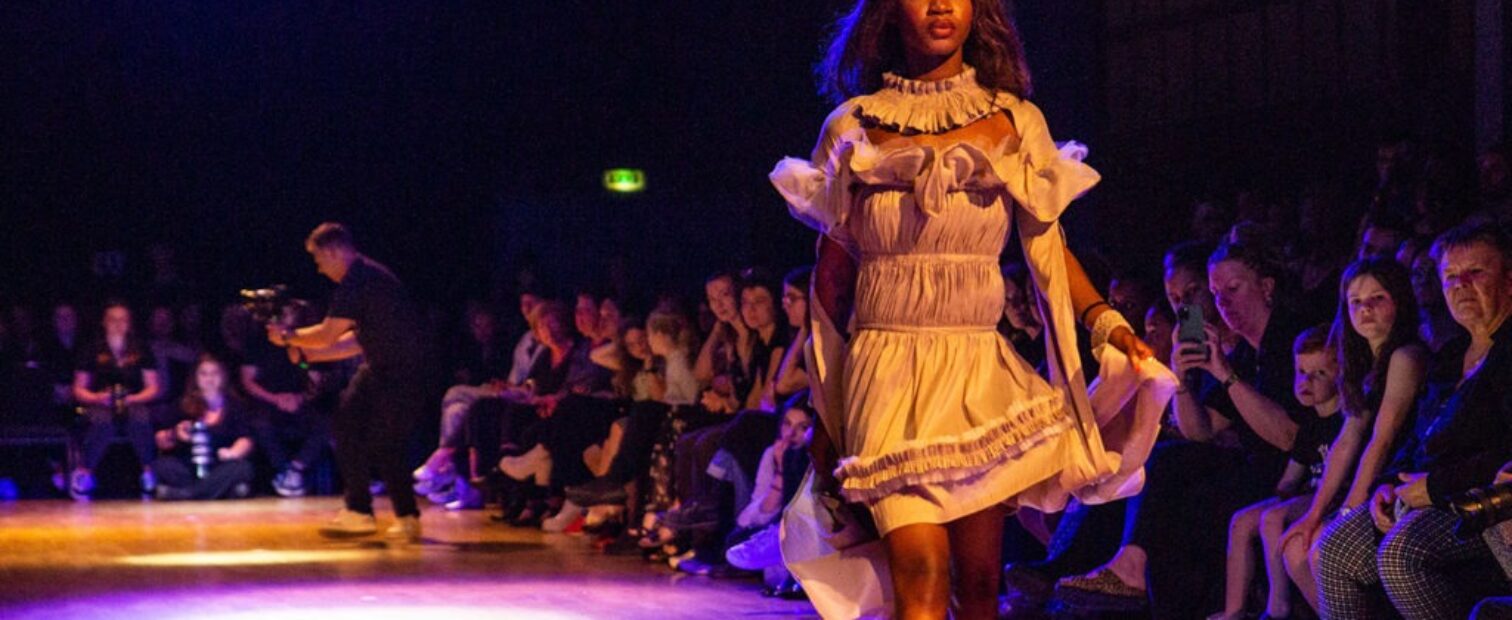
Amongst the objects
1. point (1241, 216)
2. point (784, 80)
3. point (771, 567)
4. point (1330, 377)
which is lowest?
point (771, 567)

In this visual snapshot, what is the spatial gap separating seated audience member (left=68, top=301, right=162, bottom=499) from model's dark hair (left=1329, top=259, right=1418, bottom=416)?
9.06m

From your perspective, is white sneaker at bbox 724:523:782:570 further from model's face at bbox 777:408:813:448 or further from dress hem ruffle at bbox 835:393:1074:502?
dress hem ruffle at bbox 835:393:1074:502

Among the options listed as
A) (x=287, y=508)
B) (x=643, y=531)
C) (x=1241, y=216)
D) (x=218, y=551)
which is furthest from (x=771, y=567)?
(x=287, y=508)

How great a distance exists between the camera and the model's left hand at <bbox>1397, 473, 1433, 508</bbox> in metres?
4.62

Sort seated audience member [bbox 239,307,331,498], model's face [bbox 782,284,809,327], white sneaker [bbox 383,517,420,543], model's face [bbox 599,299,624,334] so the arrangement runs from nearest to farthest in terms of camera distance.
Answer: model's face [bbox 782,284,809,327], white sneaker [bbox 383,517,420,543], model's face [bbox 599,299,624,334], seated audience member [bbox 239,307,331,498]

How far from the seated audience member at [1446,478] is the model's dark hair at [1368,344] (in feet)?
0.64

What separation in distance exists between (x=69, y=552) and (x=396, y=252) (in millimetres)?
6225

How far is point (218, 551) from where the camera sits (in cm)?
905

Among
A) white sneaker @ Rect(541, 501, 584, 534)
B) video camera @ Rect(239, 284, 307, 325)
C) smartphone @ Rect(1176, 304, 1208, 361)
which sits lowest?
white sneaker @ Rect(541, 501, 584, 534)

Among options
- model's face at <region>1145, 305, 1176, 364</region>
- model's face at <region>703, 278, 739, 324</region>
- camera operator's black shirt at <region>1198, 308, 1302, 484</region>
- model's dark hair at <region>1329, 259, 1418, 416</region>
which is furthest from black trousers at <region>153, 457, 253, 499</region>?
model's dark hair at <region>1329, 259, 1418, 416</region>

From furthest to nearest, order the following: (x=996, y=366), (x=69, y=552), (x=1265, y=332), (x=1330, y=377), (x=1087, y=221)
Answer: (x=1087, y=221) → (x=69, y=552) → (x=1265, y=332) → (x=1330, y=377) → (x=996, y=366)

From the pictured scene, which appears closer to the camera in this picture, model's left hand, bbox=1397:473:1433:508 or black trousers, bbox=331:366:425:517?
model's left hand, bbox=1397:473:1433:508

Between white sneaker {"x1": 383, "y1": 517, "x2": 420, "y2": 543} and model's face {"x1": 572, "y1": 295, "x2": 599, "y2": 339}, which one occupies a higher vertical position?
model's face {"x1": 572, "y1": 295, "x2": 599, "y2": 339}

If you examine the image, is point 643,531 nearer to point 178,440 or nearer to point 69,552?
point 69,552
